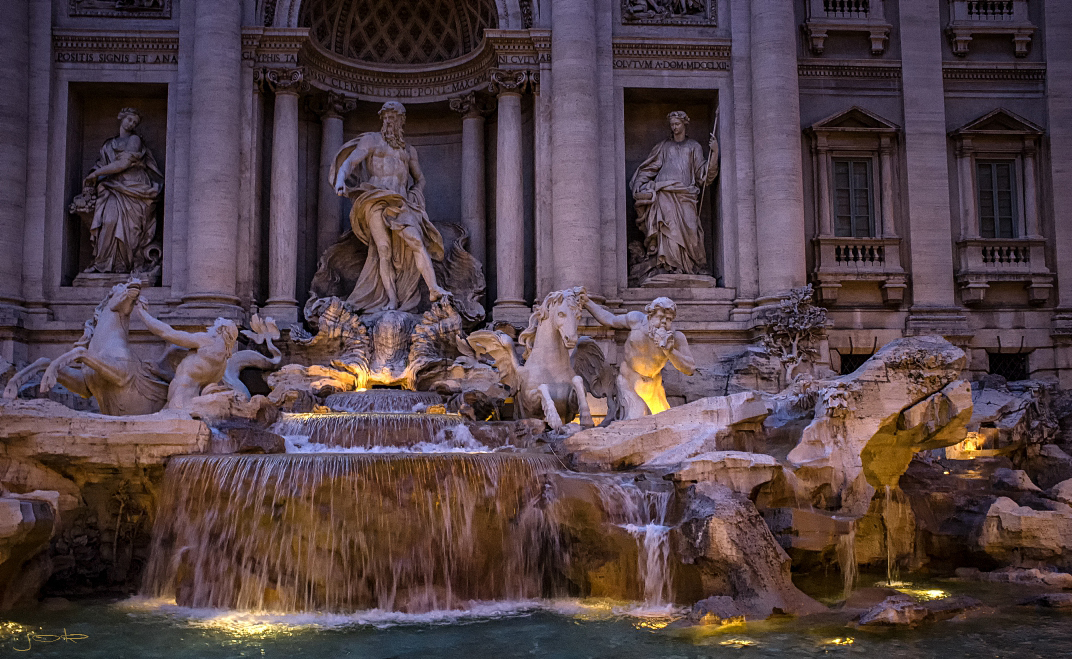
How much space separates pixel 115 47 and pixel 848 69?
509 inches

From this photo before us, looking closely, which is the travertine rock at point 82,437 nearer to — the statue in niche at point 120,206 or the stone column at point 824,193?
the statue in niche at point 120,206

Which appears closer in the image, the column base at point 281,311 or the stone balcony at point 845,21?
the column base at point 281,311

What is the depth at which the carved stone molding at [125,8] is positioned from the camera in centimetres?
1681

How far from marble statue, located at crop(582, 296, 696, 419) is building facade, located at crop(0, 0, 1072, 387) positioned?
3442mm

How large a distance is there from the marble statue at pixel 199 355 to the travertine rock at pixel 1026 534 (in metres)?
9.60

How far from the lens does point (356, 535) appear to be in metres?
9.38

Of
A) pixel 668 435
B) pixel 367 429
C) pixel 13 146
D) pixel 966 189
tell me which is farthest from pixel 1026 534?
pixel 13 146

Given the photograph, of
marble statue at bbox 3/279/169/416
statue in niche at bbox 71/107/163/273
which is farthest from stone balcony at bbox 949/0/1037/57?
marble statue at bbox 3/279/169/416

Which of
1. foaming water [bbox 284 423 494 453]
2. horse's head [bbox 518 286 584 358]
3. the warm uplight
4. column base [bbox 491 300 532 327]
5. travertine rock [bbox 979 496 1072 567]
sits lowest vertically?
the warm uplight

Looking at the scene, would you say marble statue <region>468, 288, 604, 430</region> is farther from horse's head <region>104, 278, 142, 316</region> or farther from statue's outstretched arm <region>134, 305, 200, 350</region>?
horse's head <region>104, 278, 142, 316</region>

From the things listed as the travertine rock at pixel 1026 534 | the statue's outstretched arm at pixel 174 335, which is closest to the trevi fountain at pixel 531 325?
the travertine rock at pixel 1026 534

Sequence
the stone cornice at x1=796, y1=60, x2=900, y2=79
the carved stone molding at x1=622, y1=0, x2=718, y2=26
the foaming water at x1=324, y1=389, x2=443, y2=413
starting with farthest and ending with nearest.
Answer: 1. the stone cornice at x1=796, y1=60, x2=900, y2=79
2. the carved stone molding at x1=622, y1=0, x2=718, y2=26
3. the foaming water at x1=324, y1=389, x2=443, y2=413

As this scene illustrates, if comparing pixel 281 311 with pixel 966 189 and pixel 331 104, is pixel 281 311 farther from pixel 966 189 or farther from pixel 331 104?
pixel 966 189

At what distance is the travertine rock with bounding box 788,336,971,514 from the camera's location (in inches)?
420
